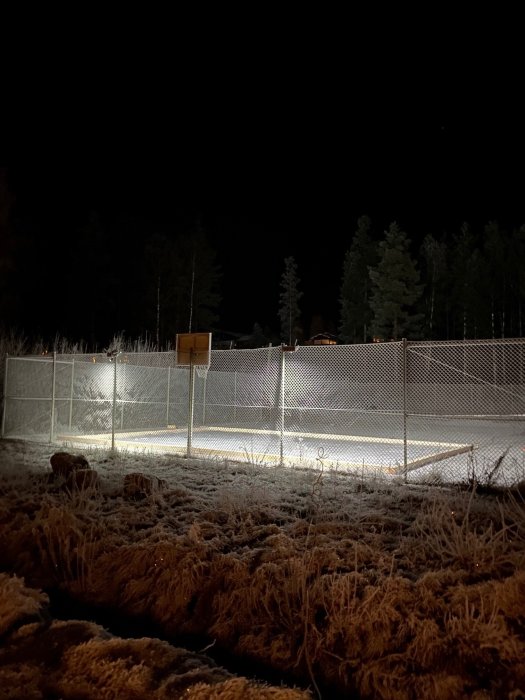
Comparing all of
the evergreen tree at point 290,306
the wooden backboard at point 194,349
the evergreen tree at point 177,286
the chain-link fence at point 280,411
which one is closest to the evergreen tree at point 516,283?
the chain-link fence at point 280,411

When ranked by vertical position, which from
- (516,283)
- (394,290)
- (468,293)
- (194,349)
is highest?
(516,283)

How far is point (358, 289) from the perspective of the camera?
4362 cm

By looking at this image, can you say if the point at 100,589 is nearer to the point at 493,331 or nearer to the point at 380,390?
the point at 380,390

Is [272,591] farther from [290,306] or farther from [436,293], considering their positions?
[290,306]

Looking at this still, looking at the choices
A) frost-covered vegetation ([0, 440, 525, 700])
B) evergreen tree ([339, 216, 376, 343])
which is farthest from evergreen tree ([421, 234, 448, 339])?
frost-covered vegetation ([0, 440, 525, 700])

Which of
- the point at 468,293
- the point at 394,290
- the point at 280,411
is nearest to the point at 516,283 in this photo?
the point at 468,293

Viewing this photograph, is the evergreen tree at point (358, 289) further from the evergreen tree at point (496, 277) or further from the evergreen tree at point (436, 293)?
the evergreen tree at point (496, 277)

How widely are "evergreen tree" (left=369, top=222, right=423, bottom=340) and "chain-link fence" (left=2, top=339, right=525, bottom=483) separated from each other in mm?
6369

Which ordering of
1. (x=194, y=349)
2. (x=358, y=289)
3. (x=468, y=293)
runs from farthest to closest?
(x=358, y=289), (x=468, y=293), (x=194, y=349)

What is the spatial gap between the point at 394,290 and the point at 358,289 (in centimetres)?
610

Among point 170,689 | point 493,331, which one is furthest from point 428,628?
point 493,331

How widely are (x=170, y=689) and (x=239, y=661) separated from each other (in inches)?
31.3

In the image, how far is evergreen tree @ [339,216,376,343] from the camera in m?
43.4

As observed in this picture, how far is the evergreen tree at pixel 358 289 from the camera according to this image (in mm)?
43375
